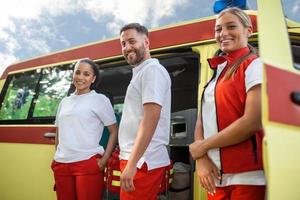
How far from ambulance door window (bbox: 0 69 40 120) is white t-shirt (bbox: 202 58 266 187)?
2.54m

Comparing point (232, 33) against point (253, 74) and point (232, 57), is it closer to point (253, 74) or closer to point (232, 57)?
point (232, 57)

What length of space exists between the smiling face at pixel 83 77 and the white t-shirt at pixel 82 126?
0.21 feet

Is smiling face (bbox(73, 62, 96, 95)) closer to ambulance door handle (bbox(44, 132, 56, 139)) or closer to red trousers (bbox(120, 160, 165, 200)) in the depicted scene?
ambulance door handle (bbox(44, 132, 56, 139))

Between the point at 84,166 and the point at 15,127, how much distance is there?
1.63 meters

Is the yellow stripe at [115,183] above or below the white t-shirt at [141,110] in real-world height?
below

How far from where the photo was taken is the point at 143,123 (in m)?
2.02

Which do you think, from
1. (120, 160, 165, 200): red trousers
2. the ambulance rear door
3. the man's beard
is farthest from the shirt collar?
(120, 160, 165, 200): red trousers

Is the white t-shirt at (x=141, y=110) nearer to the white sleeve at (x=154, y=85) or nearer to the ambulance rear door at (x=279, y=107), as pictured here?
the white sleeve at (x=154, y=85)

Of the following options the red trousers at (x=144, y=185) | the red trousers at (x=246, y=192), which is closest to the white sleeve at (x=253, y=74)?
the red trousers at (x=246, y=192)

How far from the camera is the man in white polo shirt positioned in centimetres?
201

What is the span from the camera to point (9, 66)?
15.1 ft

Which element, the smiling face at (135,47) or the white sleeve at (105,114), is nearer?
the smiling face at (135,47)

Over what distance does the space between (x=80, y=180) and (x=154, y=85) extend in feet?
3.03

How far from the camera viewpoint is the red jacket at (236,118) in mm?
1606
